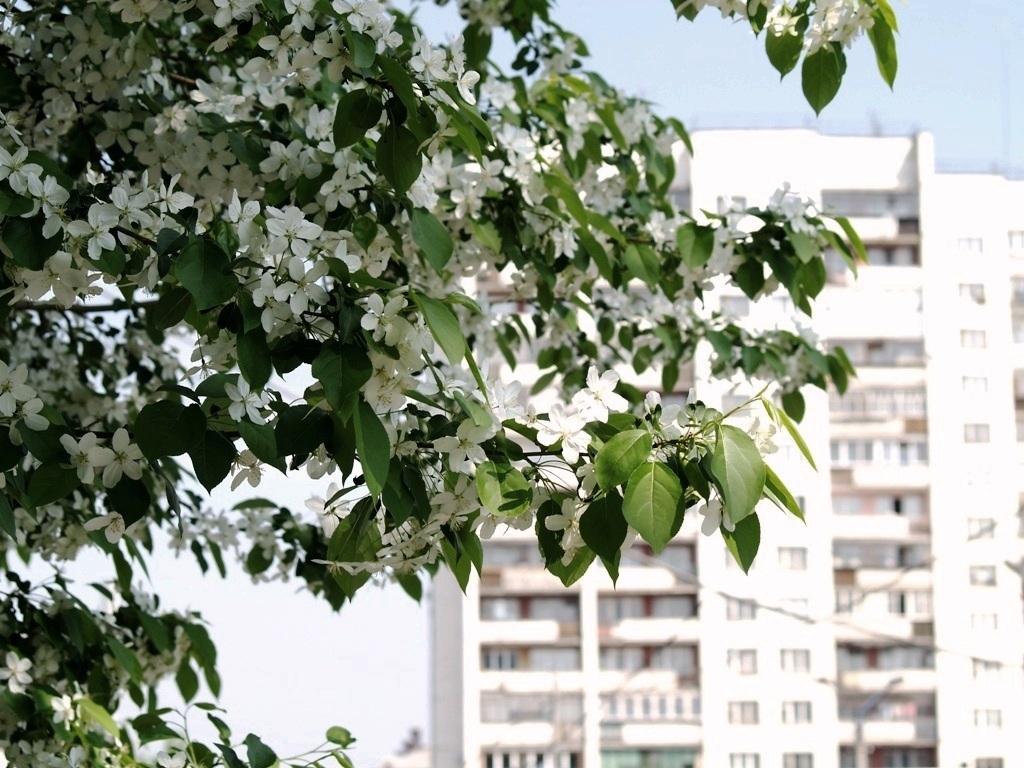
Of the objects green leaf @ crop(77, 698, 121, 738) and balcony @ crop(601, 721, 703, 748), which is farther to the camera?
balcony @ crop(601, 721, 703, 748)

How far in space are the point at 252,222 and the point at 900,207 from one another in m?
20.7

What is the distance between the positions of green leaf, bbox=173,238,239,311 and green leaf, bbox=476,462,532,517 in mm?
195

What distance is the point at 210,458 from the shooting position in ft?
2.90

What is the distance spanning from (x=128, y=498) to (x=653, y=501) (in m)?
0.36

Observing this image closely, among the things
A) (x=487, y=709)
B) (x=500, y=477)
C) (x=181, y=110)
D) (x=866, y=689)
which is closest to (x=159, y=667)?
(x=181, y=110)

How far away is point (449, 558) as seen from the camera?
960 mm

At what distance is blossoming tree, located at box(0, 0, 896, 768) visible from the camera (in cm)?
87

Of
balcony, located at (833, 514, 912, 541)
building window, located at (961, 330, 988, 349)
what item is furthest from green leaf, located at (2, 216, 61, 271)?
building window, located at (961, 330, 988, 349)

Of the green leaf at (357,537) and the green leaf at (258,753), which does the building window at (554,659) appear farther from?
the green leaf at (357,537)

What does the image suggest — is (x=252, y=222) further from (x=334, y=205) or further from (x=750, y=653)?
(x=750, y=653)

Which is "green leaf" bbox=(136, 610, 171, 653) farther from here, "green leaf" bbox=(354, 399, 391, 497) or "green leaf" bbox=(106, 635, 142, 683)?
"green leaf" bbox=(354, 399, 391, 497)

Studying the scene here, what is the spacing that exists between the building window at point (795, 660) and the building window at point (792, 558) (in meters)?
1.09

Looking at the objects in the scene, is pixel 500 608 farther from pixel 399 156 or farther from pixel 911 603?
pixel 399 156

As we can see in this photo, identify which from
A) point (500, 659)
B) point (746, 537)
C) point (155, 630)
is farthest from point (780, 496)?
point (500, 659)
